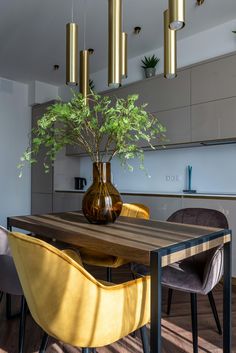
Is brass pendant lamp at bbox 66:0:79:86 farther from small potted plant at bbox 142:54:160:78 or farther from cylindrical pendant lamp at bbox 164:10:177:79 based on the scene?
small potted plant at bbox 142:54:160:78

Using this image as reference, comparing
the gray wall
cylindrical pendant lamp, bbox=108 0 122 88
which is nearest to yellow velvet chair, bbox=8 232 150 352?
cylindrical pendant lamp, bbox=108 0 122 88

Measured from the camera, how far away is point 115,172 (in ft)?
14.9

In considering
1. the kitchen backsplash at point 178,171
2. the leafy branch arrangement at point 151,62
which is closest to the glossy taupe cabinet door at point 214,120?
the kitchen backsplash at point 178,171

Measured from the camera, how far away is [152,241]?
3.99 feet

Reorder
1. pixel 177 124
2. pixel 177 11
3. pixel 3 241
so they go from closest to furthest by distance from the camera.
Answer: pixel 177 11 < pixel 3 241 < pixel 177 124

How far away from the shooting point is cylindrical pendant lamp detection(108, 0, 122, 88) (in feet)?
4.99

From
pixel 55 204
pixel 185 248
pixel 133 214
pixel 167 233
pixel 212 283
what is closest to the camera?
pixel 185 248

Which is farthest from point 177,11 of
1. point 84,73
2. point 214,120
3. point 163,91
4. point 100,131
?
point 163,91

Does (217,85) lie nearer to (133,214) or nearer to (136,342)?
(133,214)

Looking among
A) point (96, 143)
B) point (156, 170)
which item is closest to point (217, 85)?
point (156, 170)

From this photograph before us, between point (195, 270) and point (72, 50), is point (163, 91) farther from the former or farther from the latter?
point (195, 270)

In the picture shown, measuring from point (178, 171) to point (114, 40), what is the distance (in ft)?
7.95

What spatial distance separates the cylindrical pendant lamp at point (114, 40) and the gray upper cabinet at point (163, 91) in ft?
6.05

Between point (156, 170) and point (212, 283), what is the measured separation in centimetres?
249
